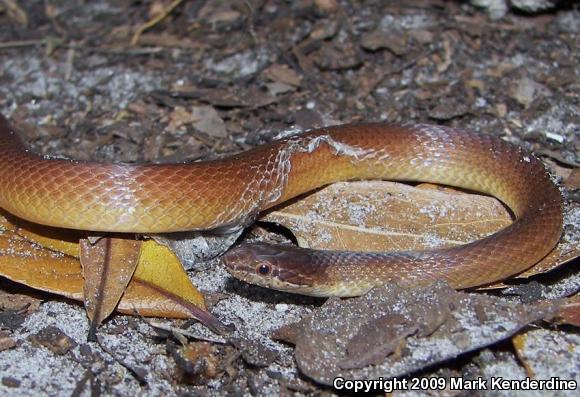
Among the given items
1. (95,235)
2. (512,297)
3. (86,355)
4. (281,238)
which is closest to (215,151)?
(281,238)

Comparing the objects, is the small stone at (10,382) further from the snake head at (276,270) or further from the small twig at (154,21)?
the small twig at (154,21)

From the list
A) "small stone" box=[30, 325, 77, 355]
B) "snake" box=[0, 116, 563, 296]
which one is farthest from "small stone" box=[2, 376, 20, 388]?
"snake" box=[0, 116, 563, 296]

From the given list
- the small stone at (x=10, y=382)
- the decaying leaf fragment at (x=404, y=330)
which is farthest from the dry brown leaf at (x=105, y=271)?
the decaying leaf fragment at (x=404, y=330)

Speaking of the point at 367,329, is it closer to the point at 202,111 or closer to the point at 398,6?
the point at 202,111

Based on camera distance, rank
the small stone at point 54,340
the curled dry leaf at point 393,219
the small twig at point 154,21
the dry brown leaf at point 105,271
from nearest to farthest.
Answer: the small stone at point 54,340
the dry brown leaf at point 105,271
the curled dry leaf at point 393,219
the small twig at point 154,21
